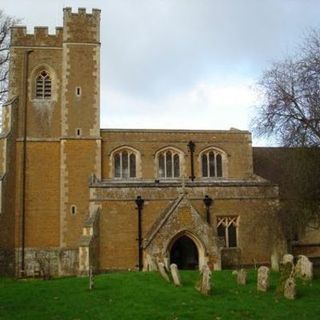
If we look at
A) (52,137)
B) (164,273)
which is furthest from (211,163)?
(164,273)

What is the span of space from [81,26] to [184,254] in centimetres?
1658

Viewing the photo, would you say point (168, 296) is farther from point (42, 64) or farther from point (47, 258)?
point (42, 64)

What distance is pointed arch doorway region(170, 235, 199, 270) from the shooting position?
27595 mm

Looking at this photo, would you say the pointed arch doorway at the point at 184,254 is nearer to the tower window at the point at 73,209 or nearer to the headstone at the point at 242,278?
the tower window at the point at 73,209

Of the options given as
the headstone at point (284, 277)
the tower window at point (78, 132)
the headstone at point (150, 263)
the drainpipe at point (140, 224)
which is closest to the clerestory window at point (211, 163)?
the tower window at point (78, 132)

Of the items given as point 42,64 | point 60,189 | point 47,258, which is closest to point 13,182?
point 60,189

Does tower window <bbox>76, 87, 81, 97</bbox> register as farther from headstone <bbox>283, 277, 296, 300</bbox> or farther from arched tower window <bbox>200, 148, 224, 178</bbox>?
headstone <bbox>283, 277, 296, 300</bbox>

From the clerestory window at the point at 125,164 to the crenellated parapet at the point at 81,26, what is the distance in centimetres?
732

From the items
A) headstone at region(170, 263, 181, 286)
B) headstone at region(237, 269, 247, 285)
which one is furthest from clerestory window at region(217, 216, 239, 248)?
headstone at region(170, 263, 181, 286)

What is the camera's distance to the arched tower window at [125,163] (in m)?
35.2

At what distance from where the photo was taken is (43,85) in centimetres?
3631

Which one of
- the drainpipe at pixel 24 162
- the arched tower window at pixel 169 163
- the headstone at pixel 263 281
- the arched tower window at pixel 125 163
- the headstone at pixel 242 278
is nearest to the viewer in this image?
the headstone at pixel 263 281

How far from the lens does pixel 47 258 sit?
108 ft

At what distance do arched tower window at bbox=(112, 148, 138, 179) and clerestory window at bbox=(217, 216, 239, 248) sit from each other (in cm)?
926
